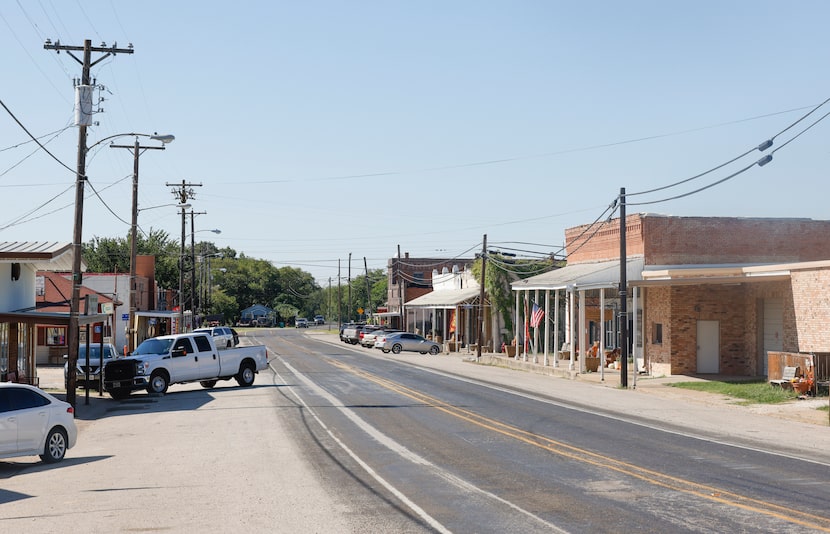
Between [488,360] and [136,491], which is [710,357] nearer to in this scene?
[488,360]

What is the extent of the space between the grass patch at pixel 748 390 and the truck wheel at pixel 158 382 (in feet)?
60.9

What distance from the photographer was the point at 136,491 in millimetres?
13719

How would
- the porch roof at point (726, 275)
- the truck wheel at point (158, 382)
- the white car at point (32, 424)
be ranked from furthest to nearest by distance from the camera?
the porch roof at point (726, 275)
the truck wheel at point (158, 382)
the white car at point (32, 424)

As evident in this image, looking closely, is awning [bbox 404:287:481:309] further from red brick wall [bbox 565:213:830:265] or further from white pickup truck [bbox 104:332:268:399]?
white pickup truck [bbox 104:332:268:399]

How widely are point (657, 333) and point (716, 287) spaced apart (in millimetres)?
3526

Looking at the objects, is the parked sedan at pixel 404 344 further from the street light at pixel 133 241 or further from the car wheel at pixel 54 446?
the car wheel at pixel 54 446

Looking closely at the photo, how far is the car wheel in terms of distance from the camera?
17.2m

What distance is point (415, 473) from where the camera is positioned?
48.5 ft

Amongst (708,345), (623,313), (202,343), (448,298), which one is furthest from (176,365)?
(448,298)

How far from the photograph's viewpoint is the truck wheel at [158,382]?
109 feet

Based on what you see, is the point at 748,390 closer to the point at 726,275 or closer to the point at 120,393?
the point at 726,275

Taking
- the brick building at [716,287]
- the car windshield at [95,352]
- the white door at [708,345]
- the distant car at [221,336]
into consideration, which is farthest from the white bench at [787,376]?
the distant car at [221,336]

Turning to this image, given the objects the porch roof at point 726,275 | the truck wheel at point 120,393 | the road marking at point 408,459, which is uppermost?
the porch roof at point 726,275

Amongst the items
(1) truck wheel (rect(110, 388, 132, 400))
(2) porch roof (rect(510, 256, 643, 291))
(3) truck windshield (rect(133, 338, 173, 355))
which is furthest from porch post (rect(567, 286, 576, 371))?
(1) truck wheel (rect(110, 388, 132, 400))
